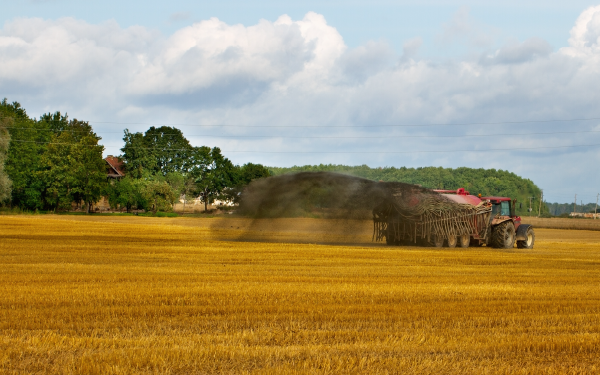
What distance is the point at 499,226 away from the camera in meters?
30.2

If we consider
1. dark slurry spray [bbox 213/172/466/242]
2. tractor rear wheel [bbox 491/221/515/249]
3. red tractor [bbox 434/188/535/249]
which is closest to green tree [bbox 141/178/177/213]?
dark slurry spray [bbox 213/172/466/242]

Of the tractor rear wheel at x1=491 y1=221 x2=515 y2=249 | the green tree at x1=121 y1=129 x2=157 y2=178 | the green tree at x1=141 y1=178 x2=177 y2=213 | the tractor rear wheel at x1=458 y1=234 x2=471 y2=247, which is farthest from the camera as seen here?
the green tree at x1=121 y1=129 x2=157 y2=178

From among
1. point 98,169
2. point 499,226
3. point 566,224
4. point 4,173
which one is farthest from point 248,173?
point 499,226

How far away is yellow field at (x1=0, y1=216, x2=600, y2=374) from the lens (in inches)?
281

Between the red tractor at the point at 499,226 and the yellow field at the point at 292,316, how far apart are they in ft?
32.7

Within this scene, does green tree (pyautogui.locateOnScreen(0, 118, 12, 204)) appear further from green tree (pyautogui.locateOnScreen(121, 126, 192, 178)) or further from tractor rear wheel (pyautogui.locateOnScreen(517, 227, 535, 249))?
tractor rear wheel (pyautogui.locateOnScreen(517, 227, 535, 249))

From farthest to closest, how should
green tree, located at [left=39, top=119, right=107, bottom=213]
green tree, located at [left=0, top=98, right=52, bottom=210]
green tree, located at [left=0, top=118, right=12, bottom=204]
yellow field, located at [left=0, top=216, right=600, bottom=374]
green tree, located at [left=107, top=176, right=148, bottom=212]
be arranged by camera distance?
1. green tree, located at [left=107, top=176, right=148, bottom=212]
2. green tree, located at [left=39, top=119, right=107, bottom=213]
3. green tree, located at [left=0, top=98, right=52, bottom=210]
4. green tree, located at [left=0, top=118, right=12, bottom=204]
5. yellow field, located at [left=0, top=216, right=600, bottom=374]

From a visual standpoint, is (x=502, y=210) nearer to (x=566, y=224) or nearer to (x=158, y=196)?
(x=566, y=224)

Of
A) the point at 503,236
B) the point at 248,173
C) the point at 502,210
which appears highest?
the point at 248,173

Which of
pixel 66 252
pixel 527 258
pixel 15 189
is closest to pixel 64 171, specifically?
pixel 15 189

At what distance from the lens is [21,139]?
285ft

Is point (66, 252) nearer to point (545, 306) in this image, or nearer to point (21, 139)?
point (545, 306)

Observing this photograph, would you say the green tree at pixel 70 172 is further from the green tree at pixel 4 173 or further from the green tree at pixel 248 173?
the green tree at pixel 248 173

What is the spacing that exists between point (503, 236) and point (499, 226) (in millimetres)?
577
